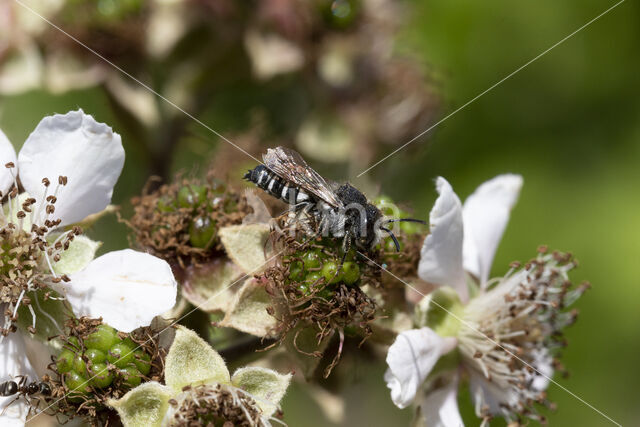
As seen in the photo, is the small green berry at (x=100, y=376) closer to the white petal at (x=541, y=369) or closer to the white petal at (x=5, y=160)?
the white petal at (x=5, y=160)

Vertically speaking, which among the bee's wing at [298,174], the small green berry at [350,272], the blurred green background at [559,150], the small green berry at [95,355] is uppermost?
the blurred green background at [559,150]

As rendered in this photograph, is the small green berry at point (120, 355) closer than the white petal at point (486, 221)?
Yes

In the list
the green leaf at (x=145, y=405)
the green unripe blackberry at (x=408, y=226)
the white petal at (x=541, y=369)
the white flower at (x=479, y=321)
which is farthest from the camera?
the white petal at (x=541, y=369)

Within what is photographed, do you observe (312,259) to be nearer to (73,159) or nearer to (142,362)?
(142,362)

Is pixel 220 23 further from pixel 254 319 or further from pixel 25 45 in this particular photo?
pixel 254 319

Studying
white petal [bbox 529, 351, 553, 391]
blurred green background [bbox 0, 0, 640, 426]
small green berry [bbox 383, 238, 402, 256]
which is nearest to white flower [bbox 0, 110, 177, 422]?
small green berry [bbox 383, 238, 402, 256]

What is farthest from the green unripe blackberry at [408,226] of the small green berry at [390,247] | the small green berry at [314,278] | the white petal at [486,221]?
the small green berry at [314,278]

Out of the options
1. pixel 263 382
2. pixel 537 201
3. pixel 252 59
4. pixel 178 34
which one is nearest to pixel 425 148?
pixel 537 201
